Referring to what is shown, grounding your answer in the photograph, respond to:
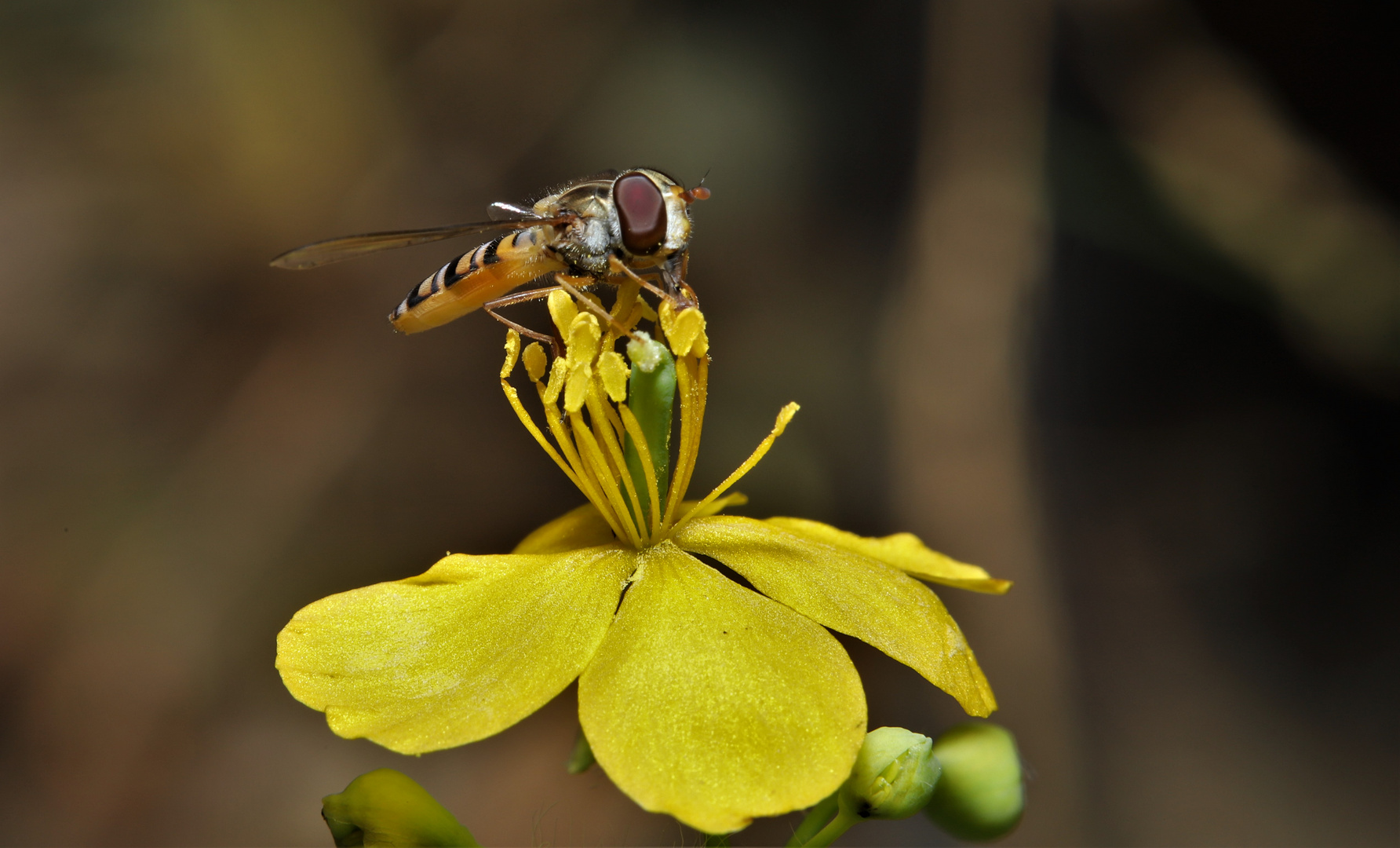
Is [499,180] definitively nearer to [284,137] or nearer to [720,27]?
[284,137]

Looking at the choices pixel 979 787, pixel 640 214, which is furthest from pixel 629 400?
pixel 979 787

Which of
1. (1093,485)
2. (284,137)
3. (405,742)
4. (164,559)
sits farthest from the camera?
(1093,485)

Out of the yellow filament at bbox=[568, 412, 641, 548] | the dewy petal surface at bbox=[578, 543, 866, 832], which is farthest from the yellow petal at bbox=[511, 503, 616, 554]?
the dewy petal surface at bbox=[578, 543, 866, 832]

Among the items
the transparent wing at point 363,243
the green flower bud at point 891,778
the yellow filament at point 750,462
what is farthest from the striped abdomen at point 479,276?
the green flower bud at point 891,778

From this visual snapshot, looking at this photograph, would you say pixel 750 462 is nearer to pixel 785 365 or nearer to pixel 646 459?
pixel 646 459

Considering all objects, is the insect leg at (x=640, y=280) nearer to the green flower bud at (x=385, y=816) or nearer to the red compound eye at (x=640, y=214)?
the red compound eye at (x=640, y=214)

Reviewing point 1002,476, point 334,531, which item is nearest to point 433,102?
point 334,531

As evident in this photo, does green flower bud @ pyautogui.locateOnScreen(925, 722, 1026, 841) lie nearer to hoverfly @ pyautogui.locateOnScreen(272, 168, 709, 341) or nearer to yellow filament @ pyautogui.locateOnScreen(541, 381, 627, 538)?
yellow filament @ pyautogui.locateOnScreen(541, 381, 627, 538)
